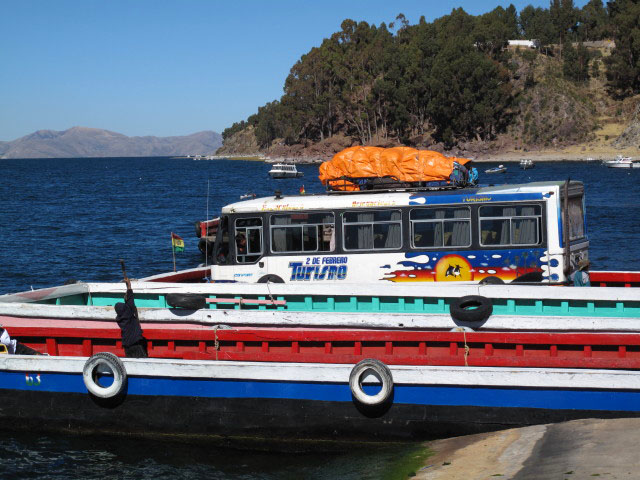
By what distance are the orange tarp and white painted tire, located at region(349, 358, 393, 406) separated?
7601 millimetres

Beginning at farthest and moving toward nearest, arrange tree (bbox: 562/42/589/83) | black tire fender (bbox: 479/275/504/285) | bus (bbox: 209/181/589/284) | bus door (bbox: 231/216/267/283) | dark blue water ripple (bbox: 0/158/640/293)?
1. tree (bbox: 562/42/589/83)
2. dark blue water ripple (bbox: 0/158/640/293)
3. bus door (bbox: 231/216/267/283)
4. black tire fender (bbox: 479/275/504/285)
5. bus (bbox: 209/181/589/284)

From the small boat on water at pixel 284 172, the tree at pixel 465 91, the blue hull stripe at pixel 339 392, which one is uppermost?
the tree at pixel 465 91

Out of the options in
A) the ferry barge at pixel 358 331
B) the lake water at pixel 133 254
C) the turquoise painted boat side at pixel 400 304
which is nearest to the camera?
the ferry barge at pixel 358 331

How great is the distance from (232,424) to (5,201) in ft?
248

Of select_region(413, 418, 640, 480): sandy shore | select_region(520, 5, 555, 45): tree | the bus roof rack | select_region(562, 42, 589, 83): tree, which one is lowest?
select_region(413, 418, 640, 480): sandy shore

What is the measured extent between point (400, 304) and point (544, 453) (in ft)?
21.0

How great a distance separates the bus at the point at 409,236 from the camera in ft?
54.1

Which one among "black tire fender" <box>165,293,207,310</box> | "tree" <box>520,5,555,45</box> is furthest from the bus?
"tree" <box>520,5,555,45</box>

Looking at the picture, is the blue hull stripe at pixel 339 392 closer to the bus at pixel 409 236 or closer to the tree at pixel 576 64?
the bus at pixel 409 236

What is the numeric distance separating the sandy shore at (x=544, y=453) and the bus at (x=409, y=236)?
599 centimetres

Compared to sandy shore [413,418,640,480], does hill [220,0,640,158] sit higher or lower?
higher

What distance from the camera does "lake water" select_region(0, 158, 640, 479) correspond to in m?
12.1

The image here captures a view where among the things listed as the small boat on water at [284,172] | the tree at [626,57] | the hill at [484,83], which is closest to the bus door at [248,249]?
the small boat on water at [284,172]

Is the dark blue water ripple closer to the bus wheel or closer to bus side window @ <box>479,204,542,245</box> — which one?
the bus wheel
